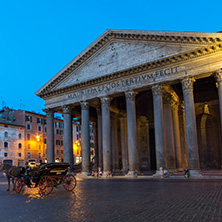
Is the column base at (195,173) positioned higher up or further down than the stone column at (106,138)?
further down

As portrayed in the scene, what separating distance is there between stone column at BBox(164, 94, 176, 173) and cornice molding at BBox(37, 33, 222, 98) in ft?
12.9

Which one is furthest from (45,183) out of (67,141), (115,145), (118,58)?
(115,145)

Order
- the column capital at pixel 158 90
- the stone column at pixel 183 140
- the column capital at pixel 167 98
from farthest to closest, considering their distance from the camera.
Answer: the stone column at pixel 183 140 < the column capital at pixel 167 98 < the column capital at pixel 158 90

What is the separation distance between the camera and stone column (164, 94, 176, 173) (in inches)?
815

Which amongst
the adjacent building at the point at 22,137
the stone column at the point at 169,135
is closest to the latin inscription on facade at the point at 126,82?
the stone column at the point at 169,135

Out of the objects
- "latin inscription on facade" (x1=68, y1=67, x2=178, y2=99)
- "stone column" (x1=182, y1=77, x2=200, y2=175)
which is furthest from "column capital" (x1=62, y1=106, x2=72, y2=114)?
"stone column" (x1=182, y1=77, x2=200, y2=175)

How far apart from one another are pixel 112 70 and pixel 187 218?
17599mm

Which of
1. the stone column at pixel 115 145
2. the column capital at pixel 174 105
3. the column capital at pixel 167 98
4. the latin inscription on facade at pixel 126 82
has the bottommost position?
the stone column at pixel 115 145

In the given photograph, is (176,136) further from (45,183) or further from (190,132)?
(45,183)

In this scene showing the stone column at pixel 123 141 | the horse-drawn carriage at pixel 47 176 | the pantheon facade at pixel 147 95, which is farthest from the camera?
the stone column at pixel 123 141

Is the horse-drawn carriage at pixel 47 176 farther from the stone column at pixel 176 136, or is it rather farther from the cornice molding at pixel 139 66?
the stone column at pixel 176 136

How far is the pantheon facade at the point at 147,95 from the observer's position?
57.8ft

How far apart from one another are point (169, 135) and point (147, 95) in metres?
7.76

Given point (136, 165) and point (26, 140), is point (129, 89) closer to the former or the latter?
point (136, 165)
